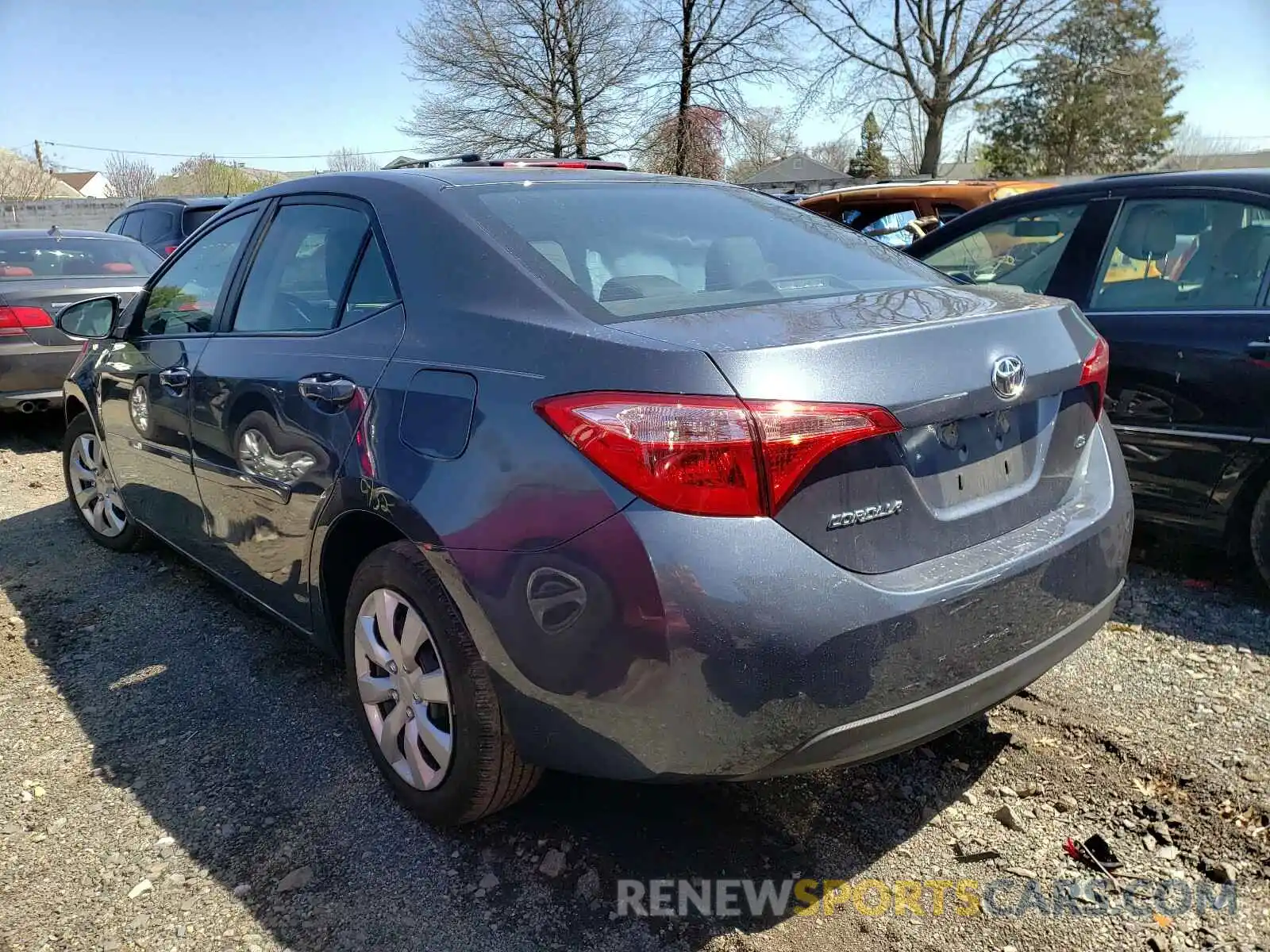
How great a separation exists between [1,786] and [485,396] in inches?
78.8

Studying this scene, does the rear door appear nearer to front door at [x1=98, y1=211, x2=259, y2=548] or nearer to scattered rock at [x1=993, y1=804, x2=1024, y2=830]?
scattered rock at [x1=993, y1=804, x2=1024, y2=830]

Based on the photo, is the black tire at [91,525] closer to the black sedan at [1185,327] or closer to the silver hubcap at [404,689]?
the silver hubcap at [404,689]

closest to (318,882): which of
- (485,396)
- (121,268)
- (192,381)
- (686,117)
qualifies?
(485,396)

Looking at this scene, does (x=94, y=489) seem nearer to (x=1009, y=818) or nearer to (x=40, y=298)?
(x=40, y=298)

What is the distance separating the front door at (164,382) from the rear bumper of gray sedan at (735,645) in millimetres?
1903

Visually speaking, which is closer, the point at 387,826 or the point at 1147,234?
the point at 387,826

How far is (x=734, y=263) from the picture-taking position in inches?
102

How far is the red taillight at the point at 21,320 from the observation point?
6.55 m

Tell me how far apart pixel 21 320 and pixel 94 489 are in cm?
271

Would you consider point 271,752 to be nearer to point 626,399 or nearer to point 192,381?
point 192,381

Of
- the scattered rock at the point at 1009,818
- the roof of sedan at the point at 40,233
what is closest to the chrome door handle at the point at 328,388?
the scattered rock at the point at 1009,818

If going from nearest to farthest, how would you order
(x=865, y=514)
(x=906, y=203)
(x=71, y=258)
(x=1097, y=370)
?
(x=865, y=514)
(x=1097, y=370)
(x=71, y=258)
(x=906, y=203)

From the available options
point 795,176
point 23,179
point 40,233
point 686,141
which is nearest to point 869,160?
point 795,176

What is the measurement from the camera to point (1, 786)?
9.11ft
